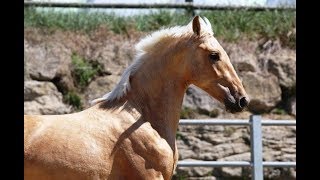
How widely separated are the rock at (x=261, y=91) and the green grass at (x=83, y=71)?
2232mm

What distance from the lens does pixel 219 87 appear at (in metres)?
4.15

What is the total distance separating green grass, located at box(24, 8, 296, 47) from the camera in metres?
10.1

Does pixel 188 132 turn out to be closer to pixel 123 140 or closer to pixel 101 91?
pixel 101 91

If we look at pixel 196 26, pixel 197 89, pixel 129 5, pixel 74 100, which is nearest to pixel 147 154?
pixel 196 26

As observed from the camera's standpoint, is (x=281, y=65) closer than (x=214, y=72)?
No

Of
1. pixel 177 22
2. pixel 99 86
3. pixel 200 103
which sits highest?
pixel 177 22

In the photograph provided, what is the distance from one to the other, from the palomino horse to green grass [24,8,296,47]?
18.7 feet

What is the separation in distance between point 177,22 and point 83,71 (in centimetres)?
171

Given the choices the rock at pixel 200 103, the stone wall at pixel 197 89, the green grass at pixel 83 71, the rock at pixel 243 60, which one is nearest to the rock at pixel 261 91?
the stone wall at pixel 197 89

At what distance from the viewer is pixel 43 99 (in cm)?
891

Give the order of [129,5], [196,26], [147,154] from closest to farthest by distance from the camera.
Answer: [147,154], [196,26], [129,5]

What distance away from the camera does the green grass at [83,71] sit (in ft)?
30.7

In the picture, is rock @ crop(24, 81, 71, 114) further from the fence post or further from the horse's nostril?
the horse's nostril

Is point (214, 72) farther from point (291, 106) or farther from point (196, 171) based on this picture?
point (291, 106)
